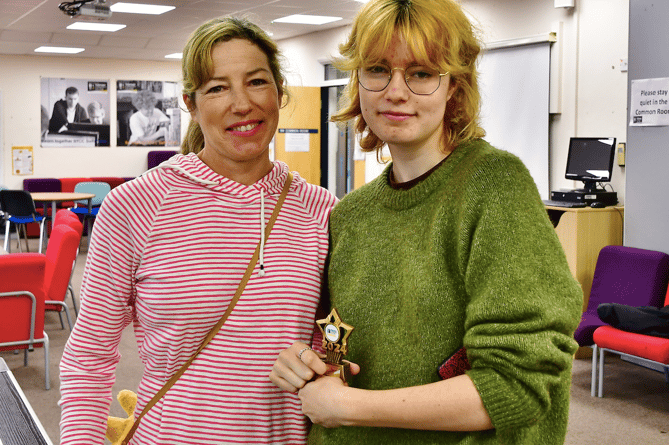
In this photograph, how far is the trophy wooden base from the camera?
111 cm

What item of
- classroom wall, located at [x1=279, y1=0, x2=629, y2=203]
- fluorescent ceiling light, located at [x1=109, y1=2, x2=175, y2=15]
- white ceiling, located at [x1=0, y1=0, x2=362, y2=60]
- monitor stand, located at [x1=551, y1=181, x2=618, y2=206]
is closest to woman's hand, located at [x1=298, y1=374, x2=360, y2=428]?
monitor stand, located at [x1=551, y1=181, x2=618, y2=206]

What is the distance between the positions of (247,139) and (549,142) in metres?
5.72

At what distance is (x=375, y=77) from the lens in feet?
3.75

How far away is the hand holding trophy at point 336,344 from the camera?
1.11m

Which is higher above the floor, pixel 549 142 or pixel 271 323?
pixel 549 142

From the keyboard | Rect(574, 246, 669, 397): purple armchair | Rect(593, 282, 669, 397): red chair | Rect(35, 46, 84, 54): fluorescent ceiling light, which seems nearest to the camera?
Rect(593, 282, 669, 397): red chair

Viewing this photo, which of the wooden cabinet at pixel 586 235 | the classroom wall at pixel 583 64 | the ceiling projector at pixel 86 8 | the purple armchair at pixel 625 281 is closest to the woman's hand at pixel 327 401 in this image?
the purple armchair at pixel 625 281

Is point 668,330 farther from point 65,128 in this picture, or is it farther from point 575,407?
point 65,128

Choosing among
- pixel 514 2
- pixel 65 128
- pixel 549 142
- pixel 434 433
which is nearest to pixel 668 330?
pixel 549 142

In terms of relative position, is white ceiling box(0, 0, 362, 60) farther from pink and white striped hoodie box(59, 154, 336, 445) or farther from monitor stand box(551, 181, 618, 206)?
pink and white striped hoodie box(59, 154, 336, 445)

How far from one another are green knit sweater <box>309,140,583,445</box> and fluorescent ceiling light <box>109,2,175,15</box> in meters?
7.83

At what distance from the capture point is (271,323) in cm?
128

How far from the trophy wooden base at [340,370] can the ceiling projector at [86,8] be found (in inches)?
299

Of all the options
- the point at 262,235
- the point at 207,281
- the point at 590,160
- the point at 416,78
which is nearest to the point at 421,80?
the point at 416,78
